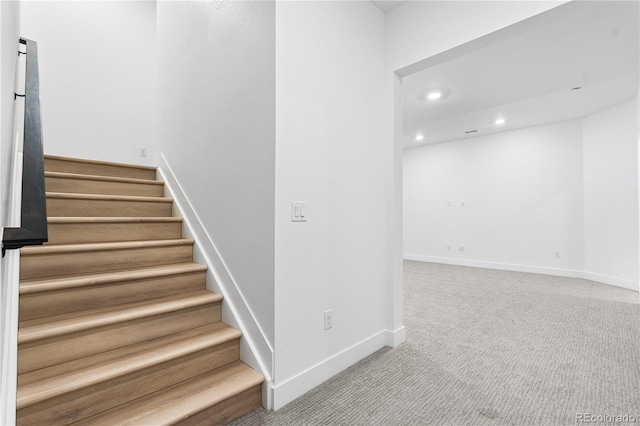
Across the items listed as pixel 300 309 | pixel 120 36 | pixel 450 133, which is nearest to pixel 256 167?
pixel 300 309

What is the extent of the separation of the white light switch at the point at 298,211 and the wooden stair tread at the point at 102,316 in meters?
0.77

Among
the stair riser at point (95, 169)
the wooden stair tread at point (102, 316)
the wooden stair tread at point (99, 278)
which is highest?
the stair riser at point (95, 169)

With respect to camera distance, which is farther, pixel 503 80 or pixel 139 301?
pixel 503 80

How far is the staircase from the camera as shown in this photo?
135 centimetres

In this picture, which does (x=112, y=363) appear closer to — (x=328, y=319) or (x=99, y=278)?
(x=99, y=278)

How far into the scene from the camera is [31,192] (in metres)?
0.94

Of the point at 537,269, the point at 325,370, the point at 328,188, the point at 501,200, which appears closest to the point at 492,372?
the point at 325,370

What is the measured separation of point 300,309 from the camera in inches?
71.6

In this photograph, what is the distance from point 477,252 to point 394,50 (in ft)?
16.3

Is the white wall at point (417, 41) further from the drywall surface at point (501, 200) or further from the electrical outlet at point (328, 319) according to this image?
the drywall surface at point (501, 200)

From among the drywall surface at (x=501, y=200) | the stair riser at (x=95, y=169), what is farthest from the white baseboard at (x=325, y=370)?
the drywall surface at (x=501, y=200)

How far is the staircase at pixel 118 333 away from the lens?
1.35 meters

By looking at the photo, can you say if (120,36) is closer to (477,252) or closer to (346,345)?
(346,345)

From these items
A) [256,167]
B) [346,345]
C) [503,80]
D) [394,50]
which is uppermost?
[503,80]
